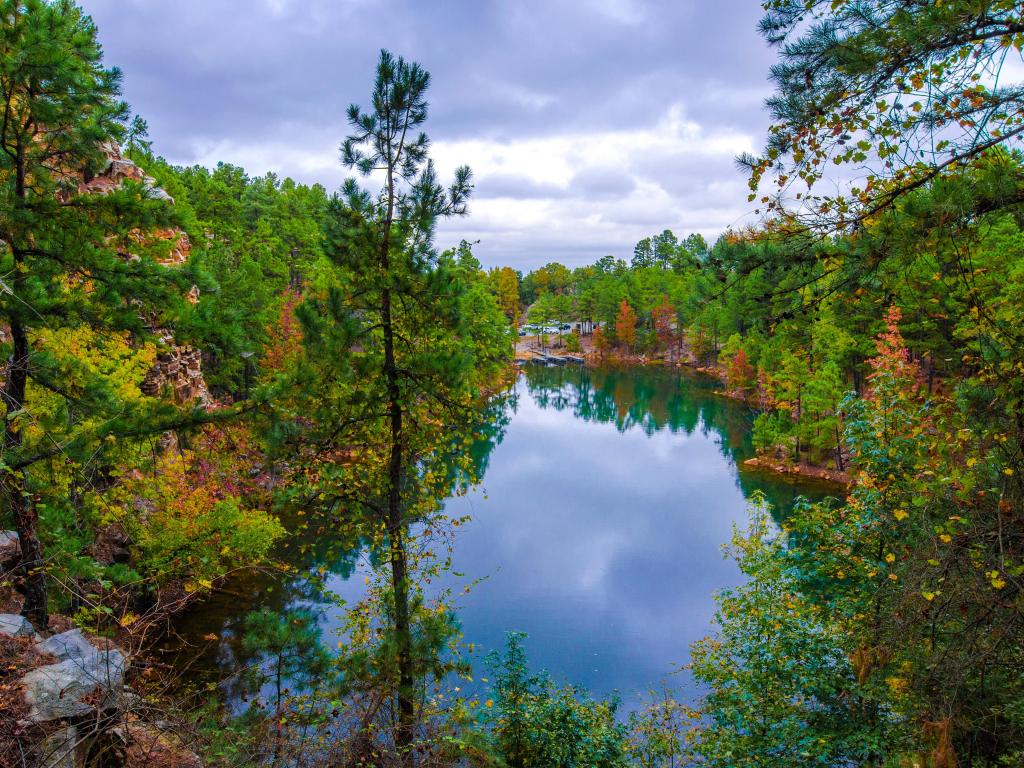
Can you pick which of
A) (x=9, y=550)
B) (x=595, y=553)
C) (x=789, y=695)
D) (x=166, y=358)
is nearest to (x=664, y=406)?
(x=595, y=553)

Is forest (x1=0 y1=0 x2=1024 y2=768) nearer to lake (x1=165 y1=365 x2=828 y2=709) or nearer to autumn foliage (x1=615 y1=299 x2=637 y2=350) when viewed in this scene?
lake (x1=165 y1=365 x2=828 y2=709)

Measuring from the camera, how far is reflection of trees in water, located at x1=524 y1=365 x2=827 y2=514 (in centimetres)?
2455

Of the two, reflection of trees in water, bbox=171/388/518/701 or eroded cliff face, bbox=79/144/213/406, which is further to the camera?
eroded cliff face, bbox=79/144/213/406

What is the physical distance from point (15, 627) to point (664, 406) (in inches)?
1562

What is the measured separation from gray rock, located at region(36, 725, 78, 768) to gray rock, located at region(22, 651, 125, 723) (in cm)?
17

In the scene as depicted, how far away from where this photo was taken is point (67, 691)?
4.55m

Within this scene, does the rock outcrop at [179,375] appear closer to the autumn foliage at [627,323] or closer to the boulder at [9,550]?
the boulder at [9,550]

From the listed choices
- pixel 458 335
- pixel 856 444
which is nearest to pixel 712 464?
pixel 856 444

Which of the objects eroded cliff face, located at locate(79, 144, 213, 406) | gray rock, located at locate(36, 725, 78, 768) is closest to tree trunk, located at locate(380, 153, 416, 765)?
gray rock, located at locate(36, 725, 78, 768)

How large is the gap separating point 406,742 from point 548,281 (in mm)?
95890

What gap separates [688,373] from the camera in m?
54.4

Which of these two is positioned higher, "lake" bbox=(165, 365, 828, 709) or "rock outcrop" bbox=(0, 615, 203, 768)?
"rock outcrop" bbox=(0, 615, 203, 768)

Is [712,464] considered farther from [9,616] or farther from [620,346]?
[620,346]

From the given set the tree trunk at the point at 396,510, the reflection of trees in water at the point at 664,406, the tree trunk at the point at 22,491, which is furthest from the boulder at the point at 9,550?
the reflection of trees in water at the point at 664,406
